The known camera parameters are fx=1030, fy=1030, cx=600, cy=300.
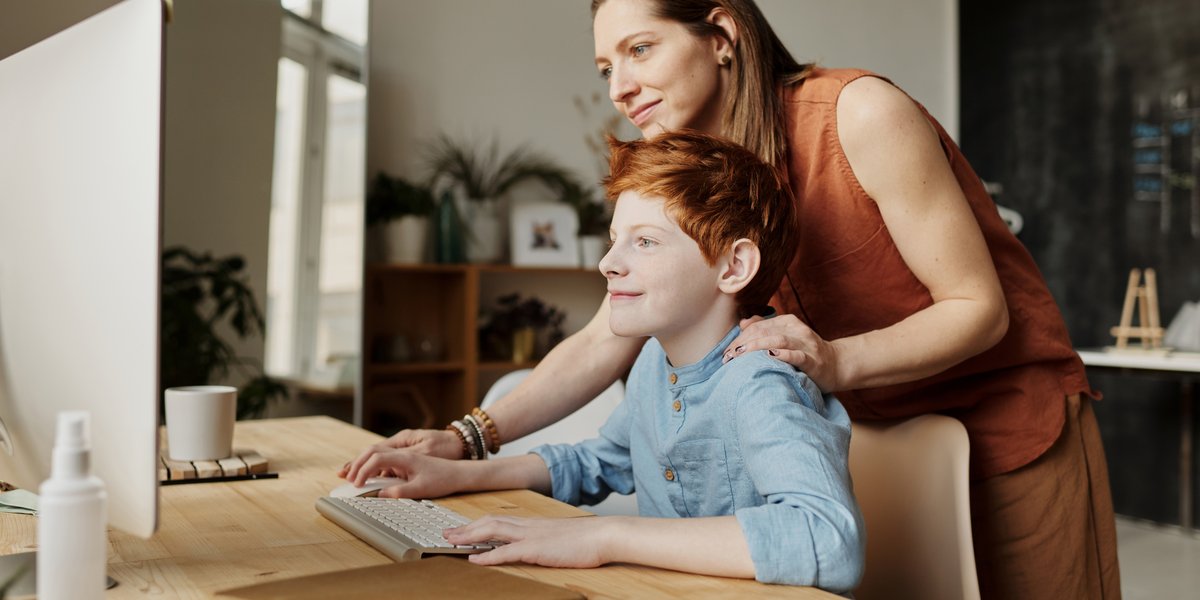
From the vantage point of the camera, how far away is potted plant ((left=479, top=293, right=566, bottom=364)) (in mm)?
4484

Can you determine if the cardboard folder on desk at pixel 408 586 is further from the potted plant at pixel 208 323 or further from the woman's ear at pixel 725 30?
the potted plant at pixel 208 323

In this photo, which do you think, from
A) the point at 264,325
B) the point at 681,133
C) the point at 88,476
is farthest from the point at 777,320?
the point at 264,325

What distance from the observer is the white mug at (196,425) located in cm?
142

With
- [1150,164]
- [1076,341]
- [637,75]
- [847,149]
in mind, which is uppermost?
[1150,164]

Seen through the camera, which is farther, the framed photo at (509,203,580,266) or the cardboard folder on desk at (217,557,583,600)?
the framed photo at (509,203,580,266)

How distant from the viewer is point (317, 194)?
383 cm

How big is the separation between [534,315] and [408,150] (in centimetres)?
90

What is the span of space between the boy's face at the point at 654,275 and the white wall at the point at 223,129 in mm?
2760

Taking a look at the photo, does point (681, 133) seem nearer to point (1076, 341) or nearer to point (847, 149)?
point (847, 149)

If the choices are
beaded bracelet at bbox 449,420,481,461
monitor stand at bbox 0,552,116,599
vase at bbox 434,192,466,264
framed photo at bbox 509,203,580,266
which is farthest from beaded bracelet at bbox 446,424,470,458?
framed photo at bbox 509,203,580,266

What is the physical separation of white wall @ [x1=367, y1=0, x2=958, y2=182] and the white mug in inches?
118

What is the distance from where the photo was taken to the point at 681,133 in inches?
46.9

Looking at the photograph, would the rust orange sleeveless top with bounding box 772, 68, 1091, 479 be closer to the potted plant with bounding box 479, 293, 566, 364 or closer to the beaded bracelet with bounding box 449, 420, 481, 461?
the beaded bracelet with bounding box 449, 420, 481, 461

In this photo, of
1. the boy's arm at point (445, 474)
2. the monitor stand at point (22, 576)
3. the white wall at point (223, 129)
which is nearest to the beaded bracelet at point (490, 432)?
the boy's arm at point (445, 474)
